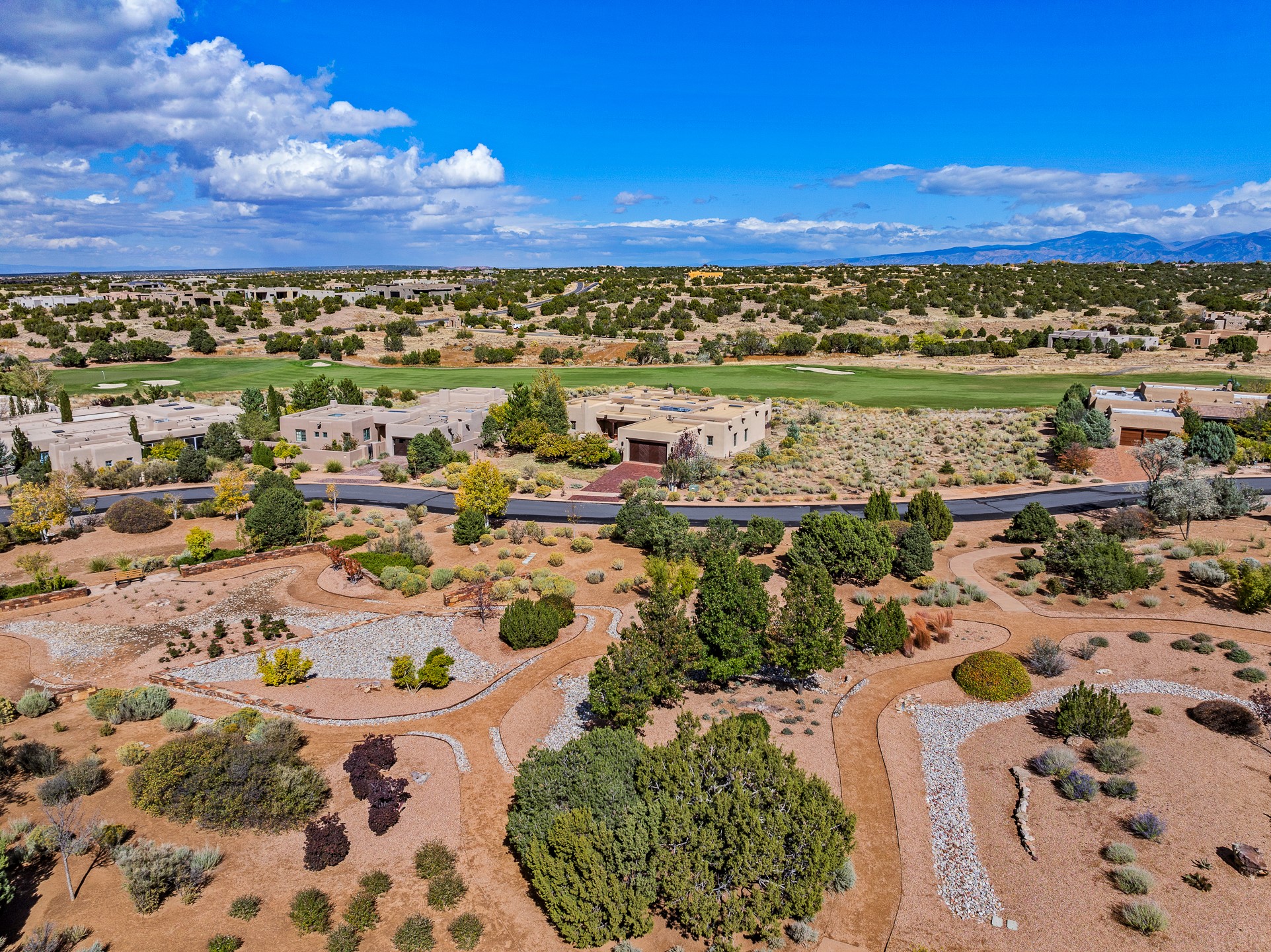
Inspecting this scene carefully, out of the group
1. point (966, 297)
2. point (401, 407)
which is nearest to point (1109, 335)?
point (966, 297)

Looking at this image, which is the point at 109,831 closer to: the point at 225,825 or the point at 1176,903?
the point at 225,825

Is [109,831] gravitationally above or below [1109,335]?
below

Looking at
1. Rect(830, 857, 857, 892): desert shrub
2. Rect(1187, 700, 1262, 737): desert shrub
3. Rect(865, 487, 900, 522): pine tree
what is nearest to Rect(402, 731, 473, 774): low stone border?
Rect(830, 857, 857, 892): desert shrub

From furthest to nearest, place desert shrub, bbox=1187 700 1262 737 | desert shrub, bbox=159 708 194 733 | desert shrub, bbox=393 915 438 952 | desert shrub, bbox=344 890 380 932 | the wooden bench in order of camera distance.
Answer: the wooden bench, desert shrub, bbox=159 708 194 733, desert shrub, bbox=1187 700 1262 737, desert shrub, bbox=344 890 380 932, desert shrub, bbox=393 915 438 952

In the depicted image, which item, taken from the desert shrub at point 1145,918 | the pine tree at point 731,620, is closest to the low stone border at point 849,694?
the pine tree at point 731,620

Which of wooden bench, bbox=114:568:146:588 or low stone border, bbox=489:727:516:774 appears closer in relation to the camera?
low stone border, bbox=489:727:516:774

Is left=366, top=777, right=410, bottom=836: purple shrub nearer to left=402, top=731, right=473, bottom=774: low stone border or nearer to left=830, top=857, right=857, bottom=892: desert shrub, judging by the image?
left=402, top=731, right=473, bottom=774: low stone border
